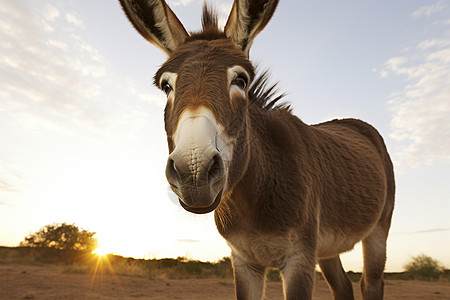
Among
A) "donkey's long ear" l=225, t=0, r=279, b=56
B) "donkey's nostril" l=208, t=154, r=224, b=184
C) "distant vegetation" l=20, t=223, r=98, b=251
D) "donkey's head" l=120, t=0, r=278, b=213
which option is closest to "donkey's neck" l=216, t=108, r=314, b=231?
"donkey's head" l=120, t=0, r=278, b=213

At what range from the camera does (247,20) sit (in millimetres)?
2369

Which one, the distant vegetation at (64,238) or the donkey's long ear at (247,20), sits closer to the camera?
the donkey's long ear at (247,20)

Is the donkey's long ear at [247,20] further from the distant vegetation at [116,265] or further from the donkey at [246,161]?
the distant vegetation at [116,265]

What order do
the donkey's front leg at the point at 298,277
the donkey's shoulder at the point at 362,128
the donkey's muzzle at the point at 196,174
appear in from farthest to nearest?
the donkey's shoulder at the point at 362,128 < the donkey's front leg at the point at 298,277 < the donkey's muzzle at the point at 196,174

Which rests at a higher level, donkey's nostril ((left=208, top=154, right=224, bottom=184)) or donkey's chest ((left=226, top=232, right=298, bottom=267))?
donkey's nostril ((left=208, top=154, right=224, bottom=184))

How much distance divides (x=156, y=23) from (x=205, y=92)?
1.08 metres

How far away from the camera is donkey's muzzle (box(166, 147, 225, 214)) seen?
5.06 feet

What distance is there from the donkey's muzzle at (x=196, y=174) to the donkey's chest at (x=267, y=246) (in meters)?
1.01

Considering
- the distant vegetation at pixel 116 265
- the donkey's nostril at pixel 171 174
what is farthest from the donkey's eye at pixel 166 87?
the distant vegetation at pixel 116 265

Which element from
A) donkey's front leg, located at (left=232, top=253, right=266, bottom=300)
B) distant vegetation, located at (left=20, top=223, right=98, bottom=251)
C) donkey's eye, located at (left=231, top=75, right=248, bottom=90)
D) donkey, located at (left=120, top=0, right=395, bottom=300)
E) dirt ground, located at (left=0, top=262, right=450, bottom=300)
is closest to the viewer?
donkey, located at (left=120, top=0, right=395, bottom=300)

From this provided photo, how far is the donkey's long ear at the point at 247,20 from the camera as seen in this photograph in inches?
91.0

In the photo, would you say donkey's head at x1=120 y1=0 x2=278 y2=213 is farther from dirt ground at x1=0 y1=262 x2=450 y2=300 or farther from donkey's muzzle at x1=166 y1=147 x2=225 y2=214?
dirt ground at x1=0 y1=262 x2=450 y2=300

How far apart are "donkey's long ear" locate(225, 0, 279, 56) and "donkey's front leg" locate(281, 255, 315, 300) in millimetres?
1726

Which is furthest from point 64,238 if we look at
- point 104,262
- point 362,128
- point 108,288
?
point 362,128
